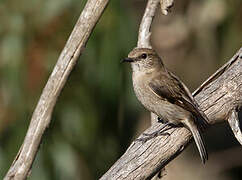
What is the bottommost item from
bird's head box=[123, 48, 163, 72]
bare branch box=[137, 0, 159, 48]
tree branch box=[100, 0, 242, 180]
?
tree branch box=[100, 0, 242, 180]

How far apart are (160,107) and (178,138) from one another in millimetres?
650

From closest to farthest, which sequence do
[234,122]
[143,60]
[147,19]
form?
[234,122]
[147,19]
[143,60]

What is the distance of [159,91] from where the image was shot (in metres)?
4.86

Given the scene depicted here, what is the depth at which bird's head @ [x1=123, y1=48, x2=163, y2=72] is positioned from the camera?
15.8 feet

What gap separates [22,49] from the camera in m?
5.21

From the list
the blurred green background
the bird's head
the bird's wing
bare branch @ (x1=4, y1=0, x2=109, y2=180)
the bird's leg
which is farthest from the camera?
the blurred green background

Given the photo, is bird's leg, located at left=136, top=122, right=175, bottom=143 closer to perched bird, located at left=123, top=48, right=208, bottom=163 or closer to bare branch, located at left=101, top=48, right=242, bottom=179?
bare branch, located at left=101, top=48, right=242, bottom=179

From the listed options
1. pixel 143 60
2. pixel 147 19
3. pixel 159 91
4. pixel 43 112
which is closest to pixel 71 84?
pixel 143 60

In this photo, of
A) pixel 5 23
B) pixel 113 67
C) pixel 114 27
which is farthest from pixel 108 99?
pixel 5 23

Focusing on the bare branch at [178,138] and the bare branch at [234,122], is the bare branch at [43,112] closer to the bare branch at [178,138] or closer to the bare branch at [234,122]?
the bare branch at [178,138]

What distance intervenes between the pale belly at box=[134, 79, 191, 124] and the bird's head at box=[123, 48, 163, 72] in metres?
0.21

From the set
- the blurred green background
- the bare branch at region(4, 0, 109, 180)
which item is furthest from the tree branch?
the blurred green background

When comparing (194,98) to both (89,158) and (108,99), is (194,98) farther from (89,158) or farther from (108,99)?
(89,158)

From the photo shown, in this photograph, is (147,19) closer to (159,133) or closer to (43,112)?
(159,133)
